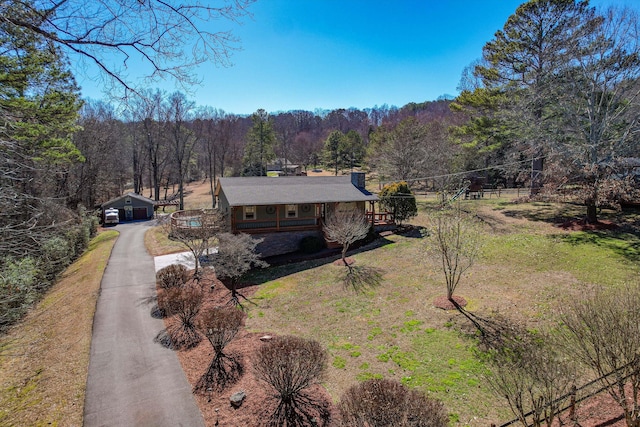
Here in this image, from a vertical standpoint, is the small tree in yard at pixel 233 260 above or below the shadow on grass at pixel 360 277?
above

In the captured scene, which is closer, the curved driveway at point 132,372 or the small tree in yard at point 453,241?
the curved driveway at point 132,372

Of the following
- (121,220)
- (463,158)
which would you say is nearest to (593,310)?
(463,158)

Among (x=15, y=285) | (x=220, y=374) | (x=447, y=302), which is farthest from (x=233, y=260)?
(x=447, y=302)

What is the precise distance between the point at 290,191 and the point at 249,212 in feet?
10.7

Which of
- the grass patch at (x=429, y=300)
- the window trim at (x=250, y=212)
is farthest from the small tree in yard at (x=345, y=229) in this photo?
the window trim at (x=250, y=212)

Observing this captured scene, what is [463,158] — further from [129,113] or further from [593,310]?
[129,113]

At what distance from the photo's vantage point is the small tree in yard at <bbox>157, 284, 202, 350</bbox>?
12508 millimetres

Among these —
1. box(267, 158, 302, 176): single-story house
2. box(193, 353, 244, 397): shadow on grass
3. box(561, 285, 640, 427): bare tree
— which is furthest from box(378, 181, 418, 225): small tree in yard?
box(267, 158, 302, 176): single-story house

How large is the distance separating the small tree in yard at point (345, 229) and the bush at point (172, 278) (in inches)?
345

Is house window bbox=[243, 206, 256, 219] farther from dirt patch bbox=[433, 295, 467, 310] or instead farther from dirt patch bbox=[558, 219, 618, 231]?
dirt patch bbox=[558, 219, 618, 231]

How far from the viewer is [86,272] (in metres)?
20.8

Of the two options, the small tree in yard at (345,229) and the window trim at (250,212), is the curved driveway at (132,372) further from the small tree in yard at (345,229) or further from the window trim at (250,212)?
the small tree in yard at (345,229)

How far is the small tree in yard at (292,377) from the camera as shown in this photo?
8305 millimetres

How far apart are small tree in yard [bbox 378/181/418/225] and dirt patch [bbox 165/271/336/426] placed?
15122mm
